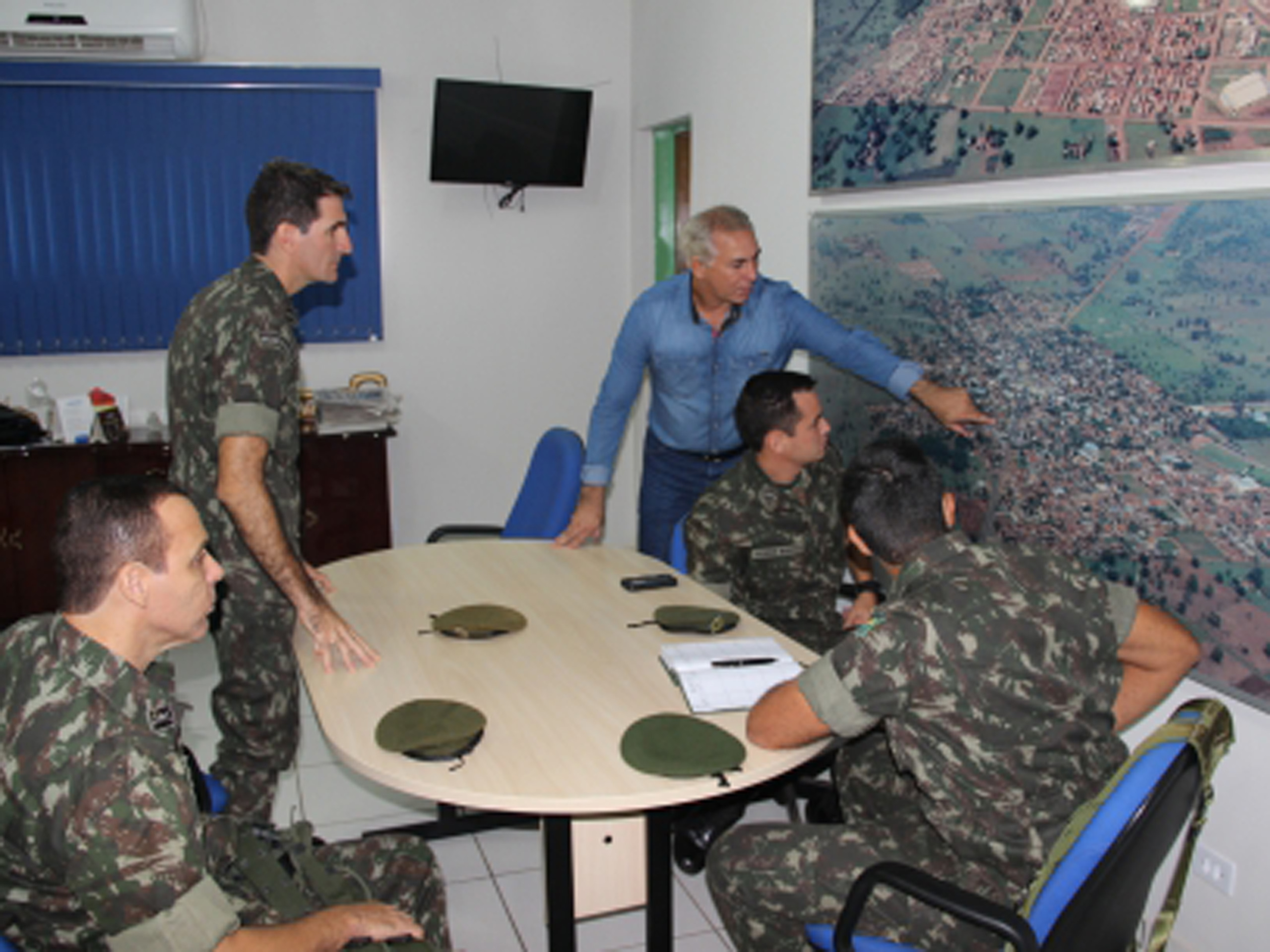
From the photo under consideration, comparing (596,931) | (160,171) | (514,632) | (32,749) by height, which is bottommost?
(596,931)

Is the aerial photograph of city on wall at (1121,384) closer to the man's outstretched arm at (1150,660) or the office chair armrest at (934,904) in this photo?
the man's outstretched arm at (1150,660)

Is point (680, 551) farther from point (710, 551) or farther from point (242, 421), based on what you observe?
point (242, 421)

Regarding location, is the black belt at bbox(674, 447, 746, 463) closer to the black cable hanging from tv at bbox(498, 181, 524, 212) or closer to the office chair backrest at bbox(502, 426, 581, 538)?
the office chair backrest at bbox(502, 426, 581, 538)

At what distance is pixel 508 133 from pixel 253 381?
3104 mm

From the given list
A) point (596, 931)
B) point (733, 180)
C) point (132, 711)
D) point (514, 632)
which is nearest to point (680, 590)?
point (514, 632)

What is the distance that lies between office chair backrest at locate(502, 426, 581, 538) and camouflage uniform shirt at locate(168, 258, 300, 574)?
0.97 m

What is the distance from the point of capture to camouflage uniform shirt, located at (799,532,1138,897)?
179 centimetres

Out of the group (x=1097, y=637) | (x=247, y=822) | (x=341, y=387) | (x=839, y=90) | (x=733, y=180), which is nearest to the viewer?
(x=1097, y=637)

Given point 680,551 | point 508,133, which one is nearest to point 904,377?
point 680,551

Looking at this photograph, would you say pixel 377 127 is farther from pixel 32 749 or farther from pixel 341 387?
pixel 32 749

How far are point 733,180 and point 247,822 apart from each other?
3243 millimetres

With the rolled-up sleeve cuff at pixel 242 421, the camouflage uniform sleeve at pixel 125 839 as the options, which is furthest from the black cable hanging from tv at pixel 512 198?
the camouflage uniform sleeve at pixel 125 839

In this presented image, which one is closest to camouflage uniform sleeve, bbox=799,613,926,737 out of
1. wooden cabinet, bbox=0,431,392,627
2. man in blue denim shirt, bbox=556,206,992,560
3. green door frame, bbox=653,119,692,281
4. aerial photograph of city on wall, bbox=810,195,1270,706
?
aerial photograph of city on wall, bbox=810,195,1270,706

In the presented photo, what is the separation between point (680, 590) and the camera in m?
2.95
